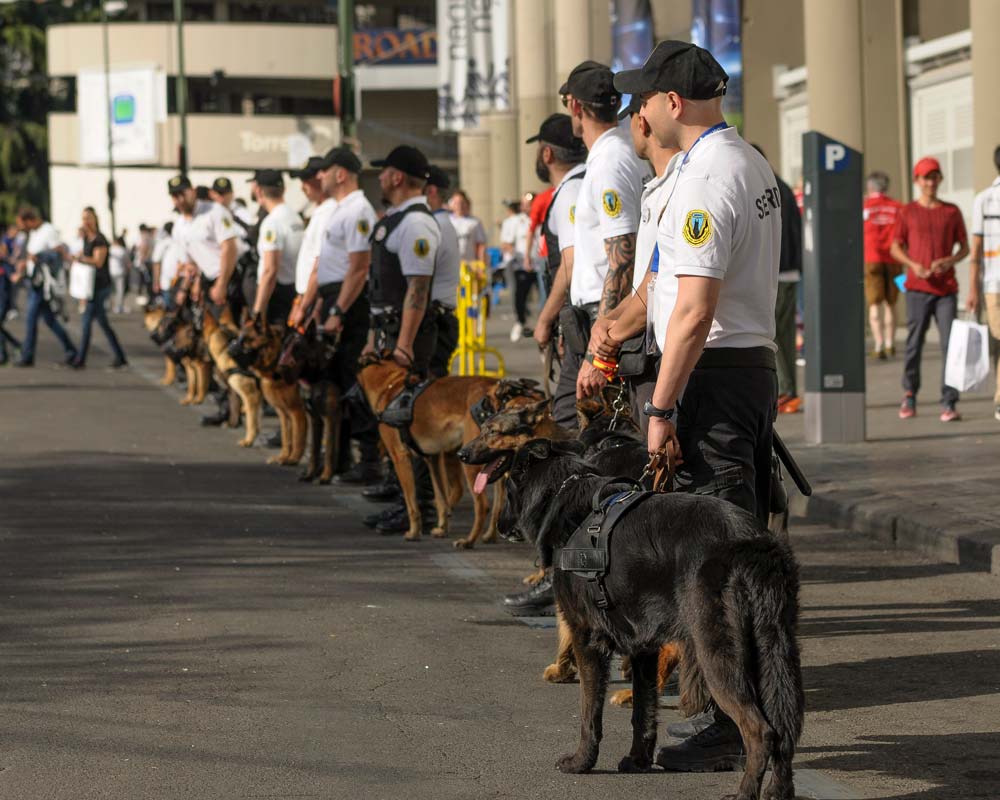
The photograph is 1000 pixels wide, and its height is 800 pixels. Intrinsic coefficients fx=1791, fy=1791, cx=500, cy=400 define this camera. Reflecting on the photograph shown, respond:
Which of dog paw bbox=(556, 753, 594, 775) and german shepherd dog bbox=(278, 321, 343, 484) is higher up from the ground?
german shepherd dog bbox=(278, 321, 343, 484)

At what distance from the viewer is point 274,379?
13172mm

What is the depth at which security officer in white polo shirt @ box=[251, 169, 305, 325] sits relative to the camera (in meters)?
14.3

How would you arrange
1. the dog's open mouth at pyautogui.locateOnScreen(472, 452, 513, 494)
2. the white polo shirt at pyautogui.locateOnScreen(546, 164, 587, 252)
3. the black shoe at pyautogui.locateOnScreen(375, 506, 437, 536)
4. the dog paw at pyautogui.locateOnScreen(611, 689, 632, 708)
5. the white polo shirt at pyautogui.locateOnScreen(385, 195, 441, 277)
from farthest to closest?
1. the white polo shirt at pyautogui.locateOnScreen(385, 195, 441, 277)
2. the black shoe at pyautogui.locateOnScreen(375, 506, 437, 536)
3. the white polo shirt at pyautogui.locateOnScreen(546, 164, 587, 252)
4. the dog paw at pyautogui.locateOnScreen(611, 689, 632, 708)
5. the dog's open mouth at pyautogui.locateOnScreen(472, 452, 513, 494)

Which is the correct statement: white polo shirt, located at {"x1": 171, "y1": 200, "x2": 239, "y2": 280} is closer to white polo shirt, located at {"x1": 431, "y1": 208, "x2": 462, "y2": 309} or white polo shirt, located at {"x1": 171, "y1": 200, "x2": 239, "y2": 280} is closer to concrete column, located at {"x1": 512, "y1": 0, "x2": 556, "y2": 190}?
white polo shirt, located at {"x1": 431, "y1": 208, "x2": 462, "y2": 309}

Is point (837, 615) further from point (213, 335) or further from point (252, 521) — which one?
point (213, 335)

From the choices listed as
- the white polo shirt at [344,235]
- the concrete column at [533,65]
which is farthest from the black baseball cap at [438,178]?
the concrete column at [533,65]

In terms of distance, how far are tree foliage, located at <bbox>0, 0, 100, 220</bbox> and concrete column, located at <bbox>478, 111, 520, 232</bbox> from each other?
45.6 m

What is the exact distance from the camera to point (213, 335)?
51.9ft

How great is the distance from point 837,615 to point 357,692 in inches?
97.4

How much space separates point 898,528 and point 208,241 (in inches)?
347

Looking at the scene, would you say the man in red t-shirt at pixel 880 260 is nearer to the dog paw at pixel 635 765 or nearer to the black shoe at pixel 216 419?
the black shoe at pixel 216 419

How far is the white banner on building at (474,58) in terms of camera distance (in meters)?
33.6

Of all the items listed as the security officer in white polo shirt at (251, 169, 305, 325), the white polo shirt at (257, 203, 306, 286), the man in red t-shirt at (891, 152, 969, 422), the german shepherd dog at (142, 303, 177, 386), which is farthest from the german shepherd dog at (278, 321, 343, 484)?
the german shepherd dog at (142, 303, 177, 386)

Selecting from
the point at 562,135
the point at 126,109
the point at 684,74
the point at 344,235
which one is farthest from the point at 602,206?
the point at 126,109
